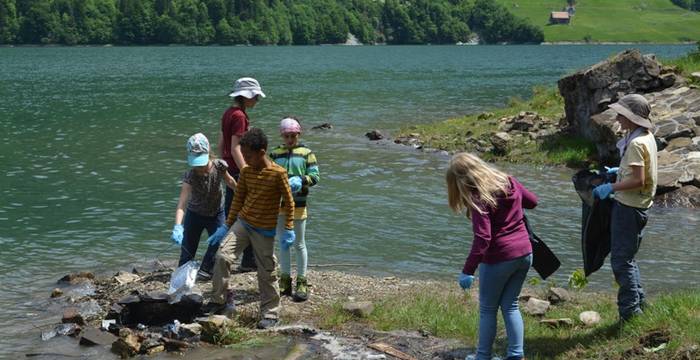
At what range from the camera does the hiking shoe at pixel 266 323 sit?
32.4 feet

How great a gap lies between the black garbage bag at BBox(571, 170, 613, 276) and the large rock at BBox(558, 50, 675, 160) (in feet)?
52.3

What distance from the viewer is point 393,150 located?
29016mm

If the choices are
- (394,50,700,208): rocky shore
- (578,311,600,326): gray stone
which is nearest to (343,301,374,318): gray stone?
(578,311,600,326): gray stone

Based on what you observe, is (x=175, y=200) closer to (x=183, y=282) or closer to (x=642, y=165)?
(x=183, y=282)

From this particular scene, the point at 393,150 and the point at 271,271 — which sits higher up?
the point at 271,271

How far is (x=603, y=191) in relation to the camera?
8.60m

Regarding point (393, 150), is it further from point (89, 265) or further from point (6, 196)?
point (89, 265)

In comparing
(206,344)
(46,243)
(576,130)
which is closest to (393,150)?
(576,130)

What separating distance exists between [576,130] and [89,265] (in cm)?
1711

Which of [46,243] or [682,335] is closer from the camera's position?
[682,335]

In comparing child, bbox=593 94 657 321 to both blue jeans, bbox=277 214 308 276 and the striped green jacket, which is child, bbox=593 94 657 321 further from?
blue jeans, bbox=277 214 308 276

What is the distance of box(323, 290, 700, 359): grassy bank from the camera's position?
8.30m

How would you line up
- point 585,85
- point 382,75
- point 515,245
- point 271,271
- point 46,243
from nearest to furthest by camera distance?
point 515,245 < point 271,271 < point 46,243 < point 585,85 < point 382,75

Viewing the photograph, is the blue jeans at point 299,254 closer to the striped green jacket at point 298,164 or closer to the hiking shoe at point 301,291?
the hiking shoe at point 301,291
